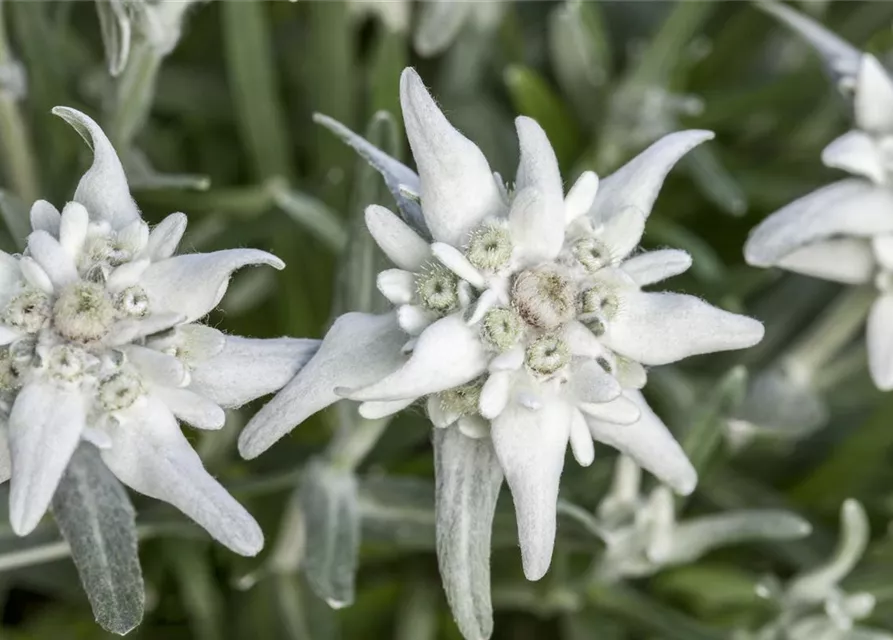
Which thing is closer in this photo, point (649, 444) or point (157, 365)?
point (157, 365)

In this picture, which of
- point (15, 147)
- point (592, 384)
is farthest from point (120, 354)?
point (15, 147)

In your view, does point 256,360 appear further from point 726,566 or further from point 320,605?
point 726,566

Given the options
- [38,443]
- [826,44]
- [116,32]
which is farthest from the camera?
[826,44]

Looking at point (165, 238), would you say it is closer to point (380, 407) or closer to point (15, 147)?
point (380, 407)

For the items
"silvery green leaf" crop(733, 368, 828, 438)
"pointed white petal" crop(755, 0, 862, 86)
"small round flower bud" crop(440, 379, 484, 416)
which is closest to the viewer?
"small round flower bud" crop(440, 379, 484, 416)

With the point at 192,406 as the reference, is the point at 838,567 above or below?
below

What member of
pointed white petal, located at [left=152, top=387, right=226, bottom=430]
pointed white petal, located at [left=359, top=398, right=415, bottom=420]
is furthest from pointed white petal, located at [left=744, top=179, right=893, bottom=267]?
pointed white petal, located at [left=152, top=387, right=226, bottom=430]

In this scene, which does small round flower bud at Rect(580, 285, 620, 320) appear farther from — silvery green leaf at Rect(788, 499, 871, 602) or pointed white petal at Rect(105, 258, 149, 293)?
silvery green leaf at Rect(788, 499, 871, 602)
